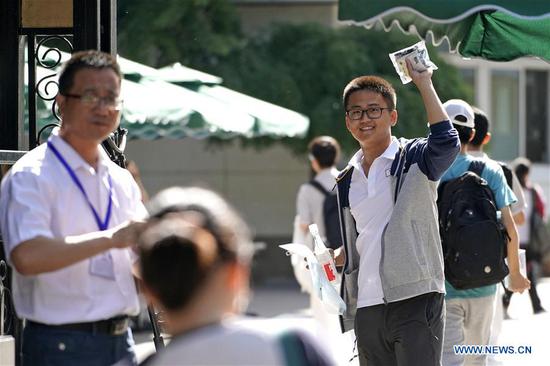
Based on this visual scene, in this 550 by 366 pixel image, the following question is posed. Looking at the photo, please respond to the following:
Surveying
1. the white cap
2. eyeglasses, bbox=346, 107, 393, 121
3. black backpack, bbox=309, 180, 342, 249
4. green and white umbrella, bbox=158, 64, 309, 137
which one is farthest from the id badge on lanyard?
green and white umbrella, bbox=158, 64, 309, 137

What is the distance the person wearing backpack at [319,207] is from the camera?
10.1 metres

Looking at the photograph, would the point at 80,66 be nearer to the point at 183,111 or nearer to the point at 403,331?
the point at 403,331

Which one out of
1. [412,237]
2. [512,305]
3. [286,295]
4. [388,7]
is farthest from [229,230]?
[286,295]

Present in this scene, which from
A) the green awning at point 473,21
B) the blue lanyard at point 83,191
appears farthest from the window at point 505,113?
the blue lanyard at point 83,191

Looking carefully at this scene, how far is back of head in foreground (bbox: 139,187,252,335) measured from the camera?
2.54 meters

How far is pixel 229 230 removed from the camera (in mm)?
2619

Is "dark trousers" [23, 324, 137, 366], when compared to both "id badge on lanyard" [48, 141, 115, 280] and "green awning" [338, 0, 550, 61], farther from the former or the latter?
"green awning" [338, 0, 550, 61]

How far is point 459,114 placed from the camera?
6844 mm

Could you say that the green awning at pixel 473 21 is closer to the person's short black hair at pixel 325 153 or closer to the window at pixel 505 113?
the person's short black hair at pixel 325 153

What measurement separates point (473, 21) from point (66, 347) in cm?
407

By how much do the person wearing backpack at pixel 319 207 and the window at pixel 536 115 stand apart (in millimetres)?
15340

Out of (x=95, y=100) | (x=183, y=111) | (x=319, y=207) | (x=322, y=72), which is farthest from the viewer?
(x=322, y=72)

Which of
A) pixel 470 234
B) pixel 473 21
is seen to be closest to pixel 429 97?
pixel 470 234

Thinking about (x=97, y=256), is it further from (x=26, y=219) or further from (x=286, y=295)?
(x=286, y=295)
